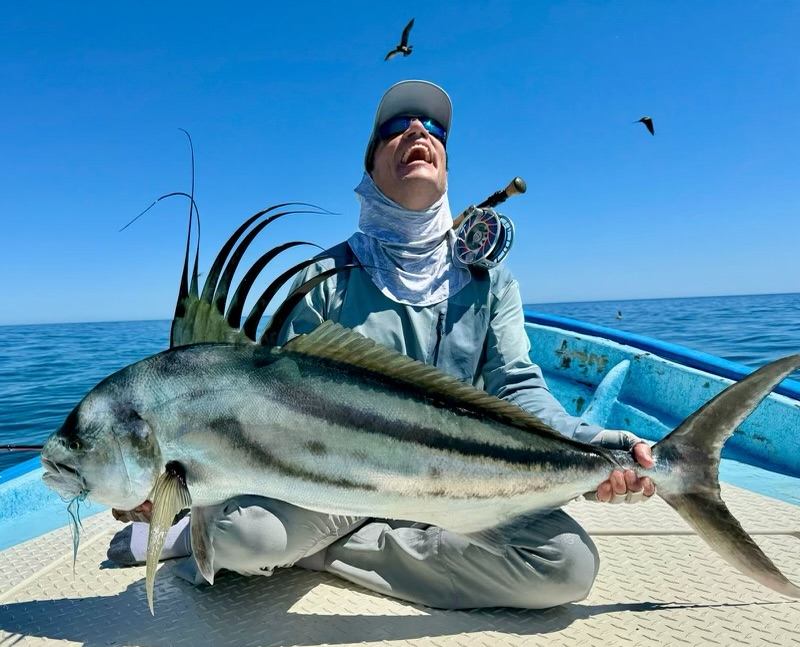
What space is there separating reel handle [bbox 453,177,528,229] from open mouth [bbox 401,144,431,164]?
62cm

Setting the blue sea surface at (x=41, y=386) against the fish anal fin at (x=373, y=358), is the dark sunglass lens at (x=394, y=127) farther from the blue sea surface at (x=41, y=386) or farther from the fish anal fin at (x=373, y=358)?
the blue sea surface at (x=41, y=386)

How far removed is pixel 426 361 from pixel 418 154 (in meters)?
1.04

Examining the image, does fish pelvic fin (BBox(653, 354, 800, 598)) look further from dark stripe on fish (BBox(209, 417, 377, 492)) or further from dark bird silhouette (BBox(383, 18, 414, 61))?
dark bird silhouette (BBox(383, 18, 414, 61))

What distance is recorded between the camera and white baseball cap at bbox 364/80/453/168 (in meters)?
2.99

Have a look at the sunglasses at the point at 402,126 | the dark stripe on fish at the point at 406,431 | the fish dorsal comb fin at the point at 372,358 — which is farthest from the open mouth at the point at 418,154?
the dark stripe on fish at the point at 406,431

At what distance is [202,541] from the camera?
5.59ft

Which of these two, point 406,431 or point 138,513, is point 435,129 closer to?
point 406,431

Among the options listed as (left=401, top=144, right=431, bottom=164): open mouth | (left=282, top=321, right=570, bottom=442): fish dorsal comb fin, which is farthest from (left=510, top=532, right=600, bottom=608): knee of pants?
(left=401, top=144, right=431, bottom=164): open mouth

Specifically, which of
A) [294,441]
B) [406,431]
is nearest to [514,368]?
[406,431]

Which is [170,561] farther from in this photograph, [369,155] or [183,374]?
[369,155]

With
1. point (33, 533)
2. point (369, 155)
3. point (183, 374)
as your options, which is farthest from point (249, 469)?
point (33, 533)

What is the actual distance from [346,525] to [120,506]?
0.97 m

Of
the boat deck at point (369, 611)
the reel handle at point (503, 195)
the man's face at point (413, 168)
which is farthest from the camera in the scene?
the reel handle at point (503, 195)

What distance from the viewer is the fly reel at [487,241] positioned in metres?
2.72
